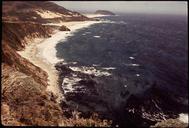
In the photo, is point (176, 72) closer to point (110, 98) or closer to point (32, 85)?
point (110, 98)

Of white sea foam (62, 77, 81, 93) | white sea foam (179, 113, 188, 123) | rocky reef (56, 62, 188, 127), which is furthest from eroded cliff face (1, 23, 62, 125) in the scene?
white sea foam (179, 113, 188, 123)

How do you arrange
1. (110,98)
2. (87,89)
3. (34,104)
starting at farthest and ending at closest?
(87,89) < (110,98) < (34,104)

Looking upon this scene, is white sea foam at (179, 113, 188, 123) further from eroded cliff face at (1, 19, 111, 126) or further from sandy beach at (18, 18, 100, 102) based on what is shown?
sandy beach at (18, 18, 100, 102)

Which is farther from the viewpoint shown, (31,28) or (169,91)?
(31,28)

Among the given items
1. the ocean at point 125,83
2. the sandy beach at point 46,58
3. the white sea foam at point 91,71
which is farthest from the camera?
the white sea foam at point 91,71

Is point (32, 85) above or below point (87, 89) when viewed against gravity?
above

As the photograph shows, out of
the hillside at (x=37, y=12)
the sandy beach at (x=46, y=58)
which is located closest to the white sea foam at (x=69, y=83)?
the sandy beach at (x=46, y=58)

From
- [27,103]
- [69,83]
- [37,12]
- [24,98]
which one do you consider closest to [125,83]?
[69,83]

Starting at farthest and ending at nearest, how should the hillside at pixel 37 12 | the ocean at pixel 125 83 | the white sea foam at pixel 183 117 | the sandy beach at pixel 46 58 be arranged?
the hillside at pixel 37 12
the sandy beach at pixel 46 58
the ocean at pixel 125 83
the white sea foam at pixel 183 117

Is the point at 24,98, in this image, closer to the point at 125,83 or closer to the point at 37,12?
the point at 125,83

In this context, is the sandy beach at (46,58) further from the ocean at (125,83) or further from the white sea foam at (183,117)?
the white sea foam at (183,117)

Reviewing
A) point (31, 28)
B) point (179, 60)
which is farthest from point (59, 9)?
point (179, 60)
